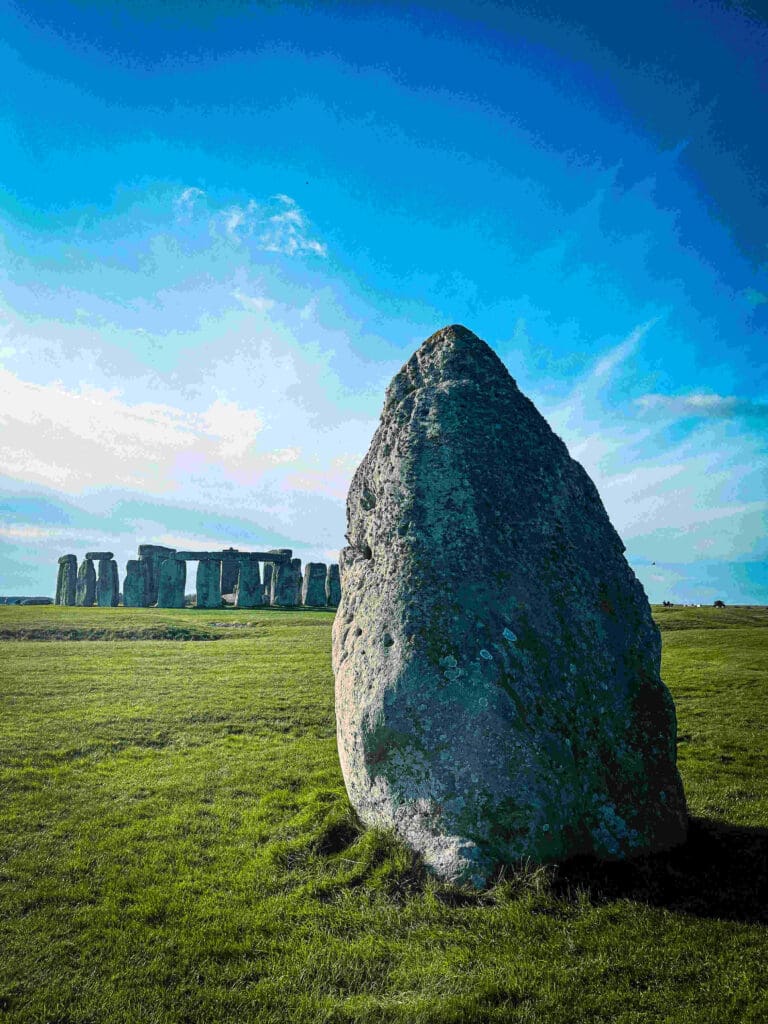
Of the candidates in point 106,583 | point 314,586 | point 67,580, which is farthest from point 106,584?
point 314,586

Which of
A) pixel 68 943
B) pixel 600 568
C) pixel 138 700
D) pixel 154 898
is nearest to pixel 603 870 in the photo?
pixel 600 568

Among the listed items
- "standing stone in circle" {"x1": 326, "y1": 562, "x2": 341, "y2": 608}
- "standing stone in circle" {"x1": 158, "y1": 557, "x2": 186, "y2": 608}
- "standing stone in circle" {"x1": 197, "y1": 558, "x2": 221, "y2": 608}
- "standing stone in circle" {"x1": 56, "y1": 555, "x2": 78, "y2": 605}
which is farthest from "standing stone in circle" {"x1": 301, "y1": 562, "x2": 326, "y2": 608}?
"standing stone in circle" {"x1": 56, "y1": 555, "x2": 78, "y2": 605}

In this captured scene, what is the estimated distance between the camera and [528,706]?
20.3 feet

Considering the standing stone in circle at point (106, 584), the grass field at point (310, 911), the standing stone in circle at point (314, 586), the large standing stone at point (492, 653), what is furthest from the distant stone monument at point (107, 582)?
the large standing stone at point (492, 653)

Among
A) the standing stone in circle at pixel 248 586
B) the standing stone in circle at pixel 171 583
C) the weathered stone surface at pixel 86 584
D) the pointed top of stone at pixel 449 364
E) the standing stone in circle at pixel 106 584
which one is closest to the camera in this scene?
the pointed top of stone at pixel 449 364

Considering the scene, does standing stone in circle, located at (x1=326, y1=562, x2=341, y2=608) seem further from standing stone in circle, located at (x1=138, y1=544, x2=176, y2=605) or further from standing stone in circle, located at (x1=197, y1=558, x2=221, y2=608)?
standing stone in circle, located at (x1=138, y1=544, x2=176, y2=605)

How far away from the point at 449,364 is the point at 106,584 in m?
50.4

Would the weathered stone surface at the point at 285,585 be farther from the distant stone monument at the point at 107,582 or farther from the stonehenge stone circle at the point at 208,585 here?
the distant stone monument at the point at 107,582

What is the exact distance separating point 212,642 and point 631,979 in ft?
78.8

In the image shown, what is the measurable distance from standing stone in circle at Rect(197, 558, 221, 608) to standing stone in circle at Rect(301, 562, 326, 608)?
7.00 metres

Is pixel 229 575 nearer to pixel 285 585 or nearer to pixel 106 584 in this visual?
pixel 285 585

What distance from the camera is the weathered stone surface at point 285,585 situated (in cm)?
5331

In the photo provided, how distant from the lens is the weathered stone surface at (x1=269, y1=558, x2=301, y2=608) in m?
53.3

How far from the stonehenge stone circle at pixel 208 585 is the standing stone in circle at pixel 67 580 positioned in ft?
40.5
